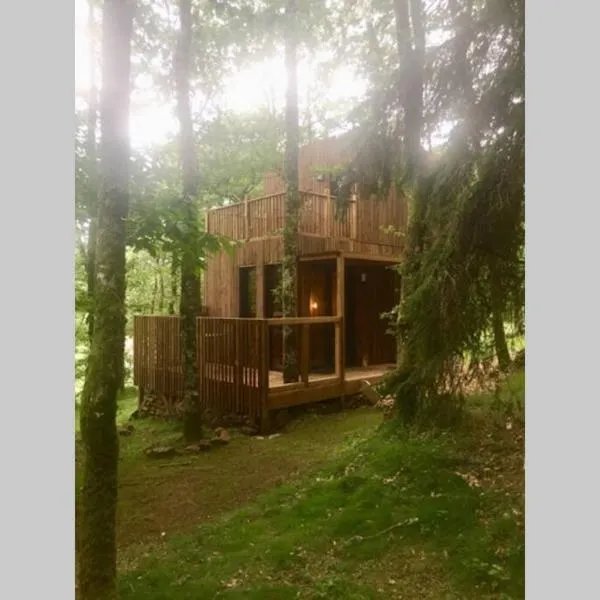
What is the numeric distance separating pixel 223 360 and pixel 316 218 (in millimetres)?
3421

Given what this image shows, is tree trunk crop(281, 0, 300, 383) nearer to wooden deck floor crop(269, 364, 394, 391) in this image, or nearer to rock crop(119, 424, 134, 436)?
wooden deck floor crop(269, 364, 394, 391)

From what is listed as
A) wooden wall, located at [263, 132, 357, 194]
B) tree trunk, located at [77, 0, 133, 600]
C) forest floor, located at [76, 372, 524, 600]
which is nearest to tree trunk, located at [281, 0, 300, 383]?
wooden wall, located at [263, 132, 357, 194]

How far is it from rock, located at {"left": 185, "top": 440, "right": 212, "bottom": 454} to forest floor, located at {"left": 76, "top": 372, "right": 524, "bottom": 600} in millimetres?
705

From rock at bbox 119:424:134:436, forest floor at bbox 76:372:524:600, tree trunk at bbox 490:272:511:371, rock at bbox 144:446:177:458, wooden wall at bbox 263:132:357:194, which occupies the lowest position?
rock at bbox 119:424:134:436

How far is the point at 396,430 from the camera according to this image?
4.47m

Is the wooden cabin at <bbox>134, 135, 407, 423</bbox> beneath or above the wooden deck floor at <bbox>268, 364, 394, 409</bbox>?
above

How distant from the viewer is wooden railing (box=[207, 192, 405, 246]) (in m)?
9.09

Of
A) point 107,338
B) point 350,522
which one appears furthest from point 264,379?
point 107,338

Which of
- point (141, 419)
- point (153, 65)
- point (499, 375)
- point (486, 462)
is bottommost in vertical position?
point (141, 419)

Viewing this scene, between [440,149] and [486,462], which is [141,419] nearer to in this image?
[486,462]

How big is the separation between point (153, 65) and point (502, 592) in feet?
26.8

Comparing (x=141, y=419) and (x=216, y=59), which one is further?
(x=141, y=419)

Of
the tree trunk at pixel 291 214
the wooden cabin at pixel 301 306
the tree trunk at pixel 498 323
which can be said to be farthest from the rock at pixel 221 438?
the tree trunk at pixel 498 323

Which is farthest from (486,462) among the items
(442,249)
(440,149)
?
(440,149)
